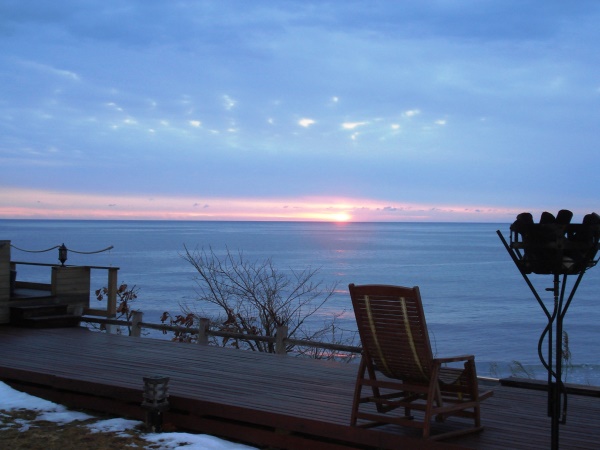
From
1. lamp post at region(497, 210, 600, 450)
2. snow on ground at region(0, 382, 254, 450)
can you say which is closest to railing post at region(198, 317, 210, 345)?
snow on ground at region(0, 382, 254, 450)

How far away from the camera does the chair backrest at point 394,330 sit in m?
4.26

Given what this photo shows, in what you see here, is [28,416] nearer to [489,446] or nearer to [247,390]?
[247,390]

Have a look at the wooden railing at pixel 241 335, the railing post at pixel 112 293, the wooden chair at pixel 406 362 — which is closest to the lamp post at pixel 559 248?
the wooden chair at pixel 406 362

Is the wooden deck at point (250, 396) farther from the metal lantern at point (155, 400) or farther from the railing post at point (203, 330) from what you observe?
the railing post at point (203, 330)

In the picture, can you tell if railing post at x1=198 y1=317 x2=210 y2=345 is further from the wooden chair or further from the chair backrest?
the chair backrest

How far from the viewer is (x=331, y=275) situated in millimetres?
50031

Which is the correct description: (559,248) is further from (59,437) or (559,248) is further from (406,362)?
(59,437)

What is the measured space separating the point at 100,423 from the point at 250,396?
113cm

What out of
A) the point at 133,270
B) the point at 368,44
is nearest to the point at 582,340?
the point at 368,44

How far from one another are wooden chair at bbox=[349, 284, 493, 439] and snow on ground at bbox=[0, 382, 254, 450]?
1064 millimetres

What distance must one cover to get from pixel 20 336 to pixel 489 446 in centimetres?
638

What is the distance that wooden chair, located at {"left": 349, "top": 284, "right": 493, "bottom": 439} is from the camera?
14.0 feet

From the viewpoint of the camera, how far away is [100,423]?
5.51 meters

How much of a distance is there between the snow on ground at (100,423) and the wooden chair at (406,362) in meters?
1.06
